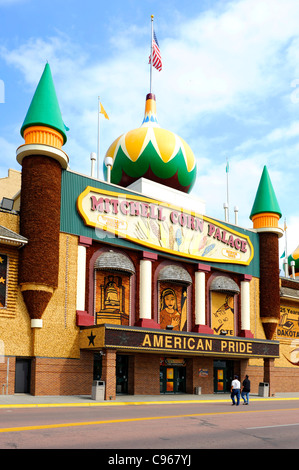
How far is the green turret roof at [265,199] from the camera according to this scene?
44938mm

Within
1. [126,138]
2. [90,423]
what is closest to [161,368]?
[126,138]

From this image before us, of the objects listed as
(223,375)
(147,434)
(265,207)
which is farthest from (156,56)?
(147,434)

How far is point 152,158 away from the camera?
39594mm

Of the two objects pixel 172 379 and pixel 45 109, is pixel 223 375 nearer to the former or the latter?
A: pixel 172 379

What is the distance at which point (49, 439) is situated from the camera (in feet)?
38.3

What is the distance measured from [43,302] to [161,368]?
37.0ft

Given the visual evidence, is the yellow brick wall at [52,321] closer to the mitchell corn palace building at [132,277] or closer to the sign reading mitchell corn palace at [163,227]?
the mitchell corn palace building at [132,277]

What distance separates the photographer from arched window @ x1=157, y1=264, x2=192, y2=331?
36.5 metres

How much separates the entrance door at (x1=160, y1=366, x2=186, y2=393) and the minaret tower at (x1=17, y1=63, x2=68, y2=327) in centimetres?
1123

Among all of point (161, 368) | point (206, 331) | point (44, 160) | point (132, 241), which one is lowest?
point (161, 368)

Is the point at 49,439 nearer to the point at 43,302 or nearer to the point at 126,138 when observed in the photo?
the point at 43,302

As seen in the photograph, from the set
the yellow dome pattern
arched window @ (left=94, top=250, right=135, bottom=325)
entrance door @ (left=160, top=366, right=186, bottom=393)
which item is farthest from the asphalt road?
the yellow dome pattern

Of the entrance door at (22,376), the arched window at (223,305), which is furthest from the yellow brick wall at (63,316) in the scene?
the arched window at (223,305)

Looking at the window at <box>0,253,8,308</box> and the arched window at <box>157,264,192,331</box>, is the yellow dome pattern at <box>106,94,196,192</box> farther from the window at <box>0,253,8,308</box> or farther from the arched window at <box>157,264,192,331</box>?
the window at <box>0,253,8,308</box>
